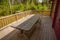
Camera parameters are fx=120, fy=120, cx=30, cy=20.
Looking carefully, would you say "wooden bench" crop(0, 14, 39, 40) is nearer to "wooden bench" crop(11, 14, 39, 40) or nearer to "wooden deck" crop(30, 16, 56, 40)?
"wooden bench" crop(11, 14, 39, 40)

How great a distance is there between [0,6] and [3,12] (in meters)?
0.99

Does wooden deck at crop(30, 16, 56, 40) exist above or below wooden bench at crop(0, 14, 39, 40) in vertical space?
below

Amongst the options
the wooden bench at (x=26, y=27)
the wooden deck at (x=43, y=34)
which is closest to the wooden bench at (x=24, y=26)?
the wooden bench at (x=26, y=27)

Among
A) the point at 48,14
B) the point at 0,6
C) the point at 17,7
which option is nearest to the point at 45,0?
the point at 48,14

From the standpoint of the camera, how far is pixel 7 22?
6.20 metres

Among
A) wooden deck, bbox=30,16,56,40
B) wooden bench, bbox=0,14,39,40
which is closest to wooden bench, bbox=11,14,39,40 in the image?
wooden bench, bbox=0,14,39,40

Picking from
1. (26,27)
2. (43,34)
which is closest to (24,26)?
(26,27)

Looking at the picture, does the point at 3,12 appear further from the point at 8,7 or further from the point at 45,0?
the point at 45,0

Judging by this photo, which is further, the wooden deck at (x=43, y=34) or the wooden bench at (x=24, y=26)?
the wooden deck at (x=43, y=34)

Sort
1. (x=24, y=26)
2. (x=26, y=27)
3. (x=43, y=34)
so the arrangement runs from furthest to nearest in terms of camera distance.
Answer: (x=43, y=34), (x=24, y=26), (x=26, y=27)

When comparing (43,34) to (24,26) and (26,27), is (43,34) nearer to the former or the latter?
(24,26)

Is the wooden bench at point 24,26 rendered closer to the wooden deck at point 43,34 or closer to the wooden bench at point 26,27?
the wooden bench at point 26,27

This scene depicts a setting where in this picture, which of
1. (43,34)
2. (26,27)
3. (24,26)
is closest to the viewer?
(26,27)

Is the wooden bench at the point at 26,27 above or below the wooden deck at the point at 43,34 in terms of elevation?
above
